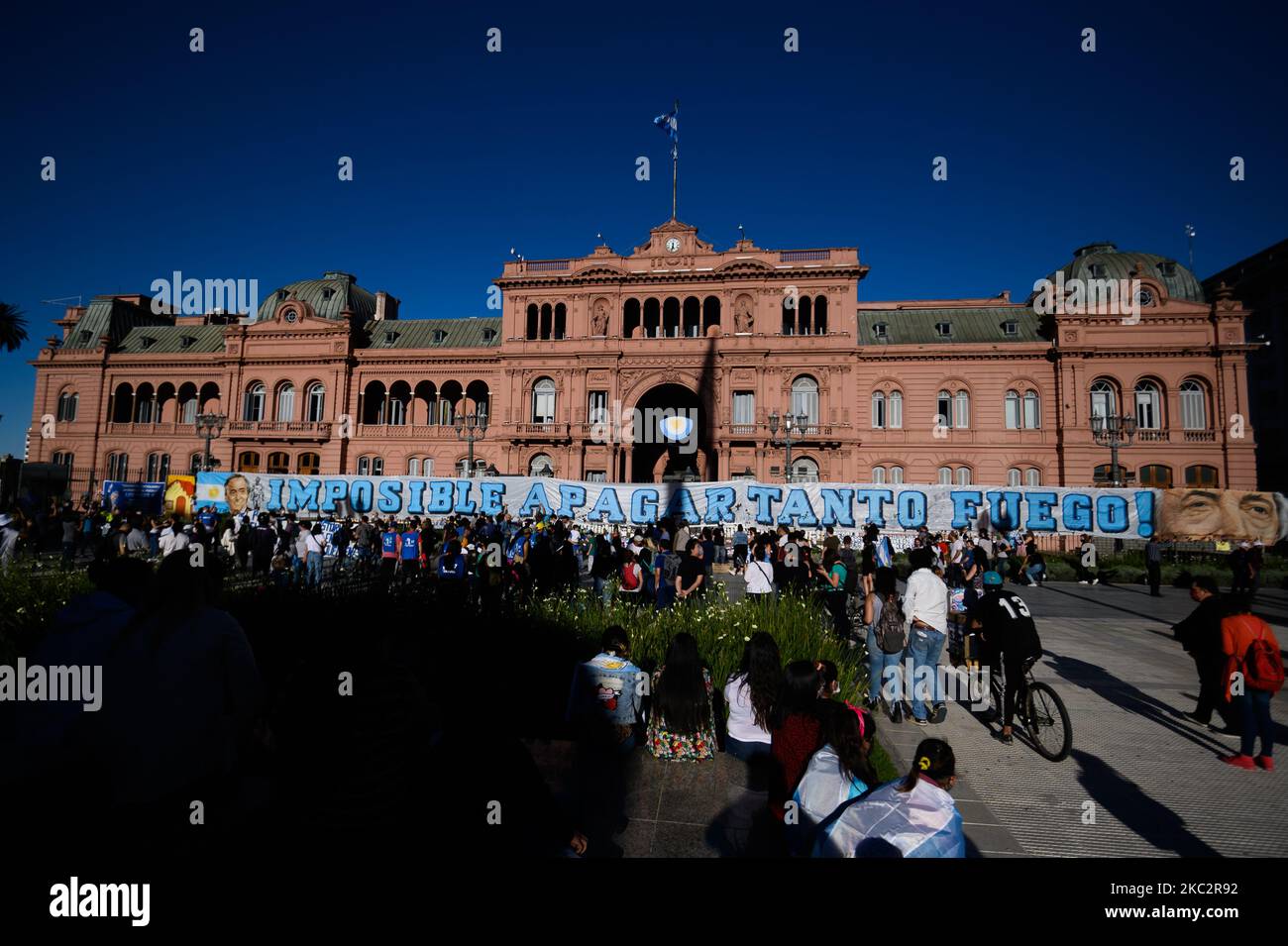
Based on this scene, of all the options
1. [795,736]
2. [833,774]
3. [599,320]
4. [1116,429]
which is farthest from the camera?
[599,320]

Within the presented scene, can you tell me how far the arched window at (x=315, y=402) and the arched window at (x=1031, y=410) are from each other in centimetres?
4382

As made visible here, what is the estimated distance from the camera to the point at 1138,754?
6.34 m

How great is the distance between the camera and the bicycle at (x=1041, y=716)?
6.31m

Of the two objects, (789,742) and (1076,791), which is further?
(1076,791)

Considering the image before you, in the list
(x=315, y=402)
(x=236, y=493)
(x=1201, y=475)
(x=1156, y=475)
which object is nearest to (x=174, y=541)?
(x=236, y=493)

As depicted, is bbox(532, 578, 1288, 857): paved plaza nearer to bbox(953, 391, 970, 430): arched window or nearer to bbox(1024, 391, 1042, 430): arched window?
bbox(953, 391, 970, 430): arched window

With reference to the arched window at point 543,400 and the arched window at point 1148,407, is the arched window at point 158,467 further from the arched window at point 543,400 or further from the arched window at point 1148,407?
the arched window at point 1148,407

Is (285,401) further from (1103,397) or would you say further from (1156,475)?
(1156,475)

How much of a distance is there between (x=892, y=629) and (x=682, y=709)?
3.32 metres

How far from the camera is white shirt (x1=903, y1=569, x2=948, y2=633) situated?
7297 mm

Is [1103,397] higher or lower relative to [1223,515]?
higher

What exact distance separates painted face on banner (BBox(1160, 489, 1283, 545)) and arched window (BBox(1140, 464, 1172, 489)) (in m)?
11.2

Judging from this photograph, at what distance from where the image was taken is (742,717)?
5.61 metres
